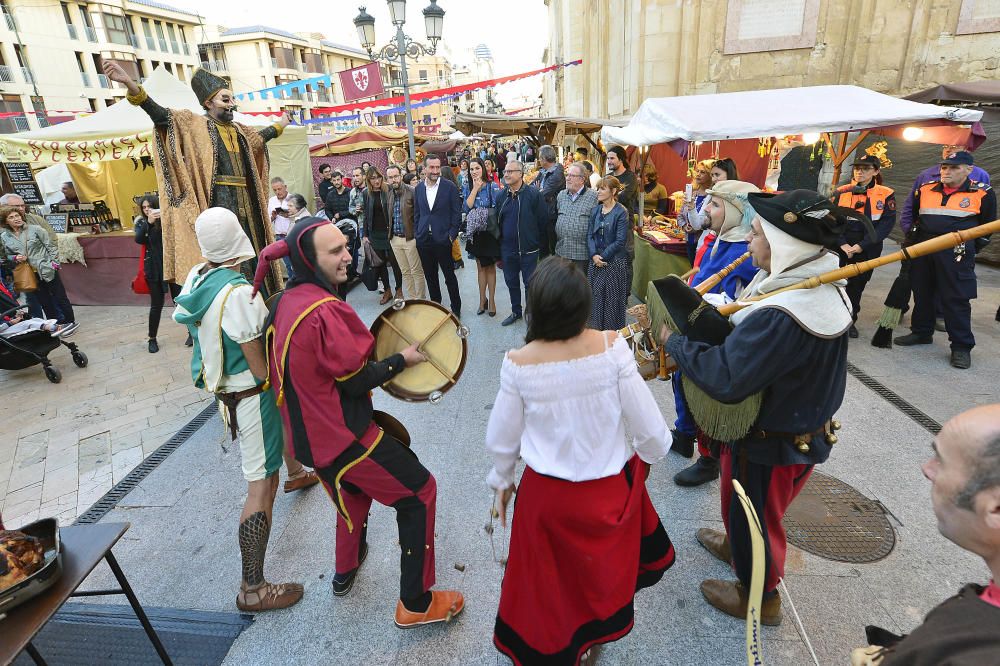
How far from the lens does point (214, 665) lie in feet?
7.63

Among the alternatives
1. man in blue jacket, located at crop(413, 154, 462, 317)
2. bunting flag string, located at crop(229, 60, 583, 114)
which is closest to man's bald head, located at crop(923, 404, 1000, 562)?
man in blue jacket, located at crop(413, 154, 462, 317)

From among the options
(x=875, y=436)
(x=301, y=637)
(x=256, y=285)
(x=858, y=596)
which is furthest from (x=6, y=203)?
(x=875, y=436)

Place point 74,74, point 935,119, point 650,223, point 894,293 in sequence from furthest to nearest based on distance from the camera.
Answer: point 74,74
point 650,223
point 894,293
point 935,119

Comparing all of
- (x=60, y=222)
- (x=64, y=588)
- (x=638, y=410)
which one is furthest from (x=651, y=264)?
(x=60, y=222)

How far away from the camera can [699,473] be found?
3.37m

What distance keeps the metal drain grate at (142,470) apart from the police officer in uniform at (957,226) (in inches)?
293

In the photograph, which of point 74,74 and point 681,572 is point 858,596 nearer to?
point 681,572

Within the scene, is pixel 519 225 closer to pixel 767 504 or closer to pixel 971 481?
pixel 767 504

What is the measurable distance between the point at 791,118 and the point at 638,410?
484 centimetres

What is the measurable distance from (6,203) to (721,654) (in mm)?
9036

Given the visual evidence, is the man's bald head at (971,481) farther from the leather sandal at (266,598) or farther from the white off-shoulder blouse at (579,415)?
the leather sandal at (266,598)

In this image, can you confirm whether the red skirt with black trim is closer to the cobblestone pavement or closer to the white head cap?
the white head cap

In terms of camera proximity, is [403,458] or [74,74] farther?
[74,74]

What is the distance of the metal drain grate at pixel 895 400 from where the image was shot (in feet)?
13.0
